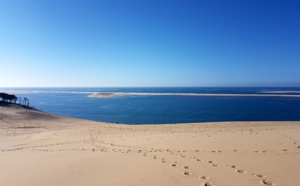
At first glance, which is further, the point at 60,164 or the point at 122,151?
the point at 122,151

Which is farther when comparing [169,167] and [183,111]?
[183,111]

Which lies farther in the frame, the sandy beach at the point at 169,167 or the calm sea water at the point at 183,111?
the calm sea water at the point at 183,111

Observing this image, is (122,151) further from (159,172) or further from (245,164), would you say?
(245,164)

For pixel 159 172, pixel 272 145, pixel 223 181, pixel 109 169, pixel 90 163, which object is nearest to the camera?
pixel 223 181

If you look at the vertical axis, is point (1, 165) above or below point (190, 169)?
below

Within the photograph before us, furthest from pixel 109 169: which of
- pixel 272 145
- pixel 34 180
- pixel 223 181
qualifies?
pixel 272 145

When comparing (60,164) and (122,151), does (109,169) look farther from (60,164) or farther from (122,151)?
(122,151)

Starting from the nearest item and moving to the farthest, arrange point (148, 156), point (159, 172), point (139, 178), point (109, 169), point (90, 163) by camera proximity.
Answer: point (139, 178) < point (159, 172) < point (109, 169) < point (90, 163) < point (148, 156)

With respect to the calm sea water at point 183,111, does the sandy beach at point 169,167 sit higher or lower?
higher

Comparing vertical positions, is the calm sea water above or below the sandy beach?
below

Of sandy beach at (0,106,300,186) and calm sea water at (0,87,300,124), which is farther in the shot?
calm sea water at (0,87,300,124)

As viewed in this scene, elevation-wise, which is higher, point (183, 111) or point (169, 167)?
point (169, 167)
